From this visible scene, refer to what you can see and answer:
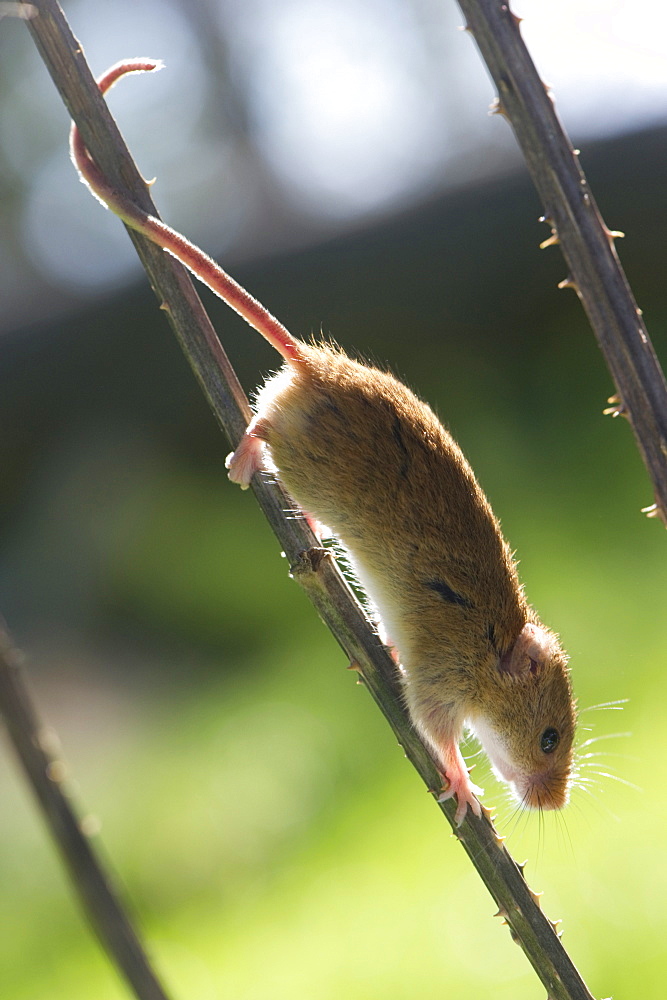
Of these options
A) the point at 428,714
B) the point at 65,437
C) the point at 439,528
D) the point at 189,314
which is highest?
the point at 65,437

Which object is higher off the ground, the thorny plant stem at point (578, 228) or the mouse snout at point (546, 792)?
the thorny plant stem at point (578, 228)

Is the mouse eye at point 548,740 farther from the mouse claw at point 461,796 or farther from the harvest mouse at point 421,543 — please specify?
the mouse claw at point 461,796

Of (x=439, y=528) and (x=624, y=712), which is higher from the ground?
(x=439, y=528)

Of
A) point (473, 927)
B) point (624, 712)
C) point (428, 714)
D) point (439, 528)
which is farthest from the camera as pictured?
point (624, 712)

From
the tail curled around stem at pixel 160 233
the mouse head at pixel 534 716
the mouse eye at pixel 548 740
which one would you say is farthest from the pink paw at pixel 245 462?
the mouse eye at pixel 548 740

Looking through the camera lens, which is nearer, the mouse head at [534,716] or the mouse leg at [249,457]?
the mouse leg at [249,457]

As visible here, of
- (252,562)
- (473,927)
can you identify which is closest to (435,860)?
(473,927)

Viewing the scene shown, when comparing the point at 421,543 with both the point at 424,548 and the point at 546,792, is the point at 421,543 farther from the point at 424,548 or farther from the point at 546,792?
the point at 546,792

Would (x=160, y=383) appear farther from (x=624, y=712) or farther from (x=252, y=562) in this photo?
(x=624, y=712)
